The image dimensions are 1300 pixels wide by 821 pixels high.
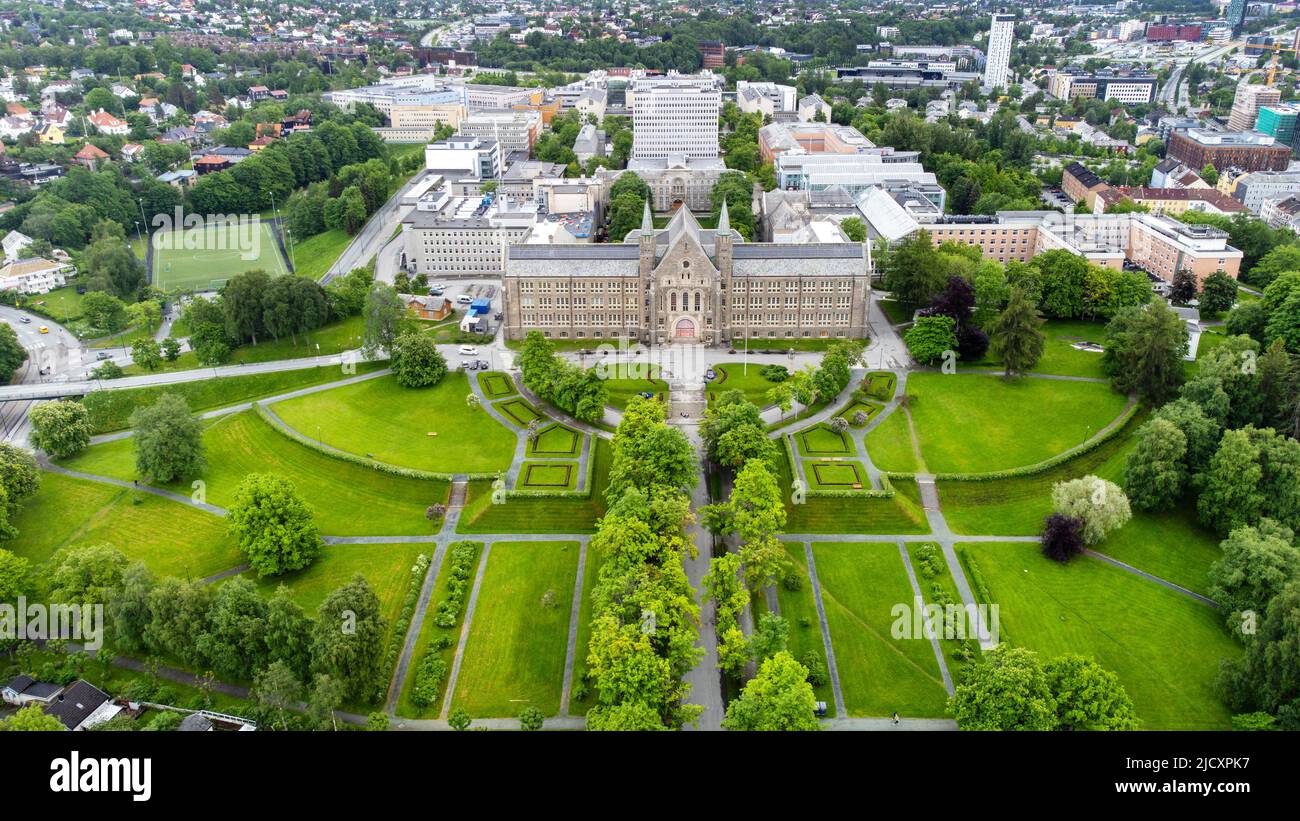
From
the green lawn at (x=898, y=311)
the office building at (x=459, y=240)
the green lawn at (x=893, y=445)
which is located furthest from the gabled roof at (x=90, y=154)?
the green lawn at (x=893, y=445)

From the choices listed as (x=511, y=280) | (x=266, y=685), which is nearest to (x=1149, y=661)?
(x=266, y=685)

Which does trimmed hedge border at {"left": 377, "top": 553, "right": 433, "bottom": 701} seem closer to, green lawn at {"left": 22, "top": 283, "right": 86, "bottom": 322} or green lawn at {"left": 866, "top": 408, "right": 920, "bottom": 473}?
green lawn at {"left": 866, "top": 408, "right": 920, "bottom": 473}

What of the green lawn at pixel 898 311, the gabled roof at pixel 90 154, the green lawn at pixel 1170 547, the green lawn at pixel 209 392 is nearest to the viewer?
the green lawn at pixel 1170 547

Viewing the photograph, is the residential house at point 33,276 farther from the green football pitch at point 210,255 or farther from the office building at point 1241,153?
the office building at point 1241,153

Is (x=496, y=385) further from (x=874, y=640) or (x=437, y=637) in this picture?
(x=874, y=640)

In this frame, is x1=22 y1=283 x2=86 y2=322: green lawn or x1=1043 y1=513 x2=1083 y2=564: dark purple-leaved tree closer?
x1=1043 y1=513 x2=1083 y2=564: dark purple-leaved tree

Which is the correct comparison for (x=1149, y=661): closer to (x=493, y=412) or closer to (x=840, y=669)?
(x=840, y=669)

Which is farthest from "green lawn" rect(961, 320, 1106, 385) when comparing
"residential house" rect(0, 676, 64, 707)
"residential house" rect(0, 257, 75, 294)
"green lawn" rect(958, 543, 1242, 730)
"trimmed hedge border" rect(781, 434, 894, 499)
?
"residential house" rect(0, 257, 75, 294)
